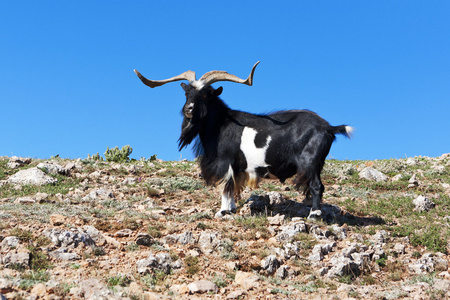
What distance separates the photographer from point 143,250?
7.44 metres

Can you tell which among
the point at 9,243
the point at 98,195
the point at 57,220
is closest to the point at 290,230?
the point at 57,220

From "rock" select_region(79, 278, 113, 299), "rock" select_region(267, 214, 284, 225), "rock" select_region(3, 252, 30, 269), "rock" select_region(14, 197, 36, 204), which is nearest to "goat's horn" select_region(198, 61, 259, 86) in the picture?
"rock" select_region(267, 214, 284, 225)

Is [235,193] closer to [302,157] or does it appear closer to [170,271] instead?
[302,157]

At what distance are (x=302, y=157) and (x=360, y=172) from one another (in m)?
5.92

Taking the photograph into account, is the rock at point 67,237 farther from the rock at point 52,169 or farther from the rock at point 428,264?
the rock at point 52,169

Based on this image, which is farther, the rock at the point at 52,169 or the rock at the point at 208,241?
the rock at the point at 52,169

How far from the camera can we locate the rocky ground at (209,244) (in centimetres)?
645

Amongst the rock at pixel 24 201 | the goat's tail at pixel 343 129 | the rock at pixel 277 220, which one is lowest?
the rock at pixel 277 220

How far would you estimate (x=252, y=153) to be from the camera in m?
9.84

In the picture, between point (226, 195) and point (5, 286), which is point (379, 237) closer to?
point (226, 195)

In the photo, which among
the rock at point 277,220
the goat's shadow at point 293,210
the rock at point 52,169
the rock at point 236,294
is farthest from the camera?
the rock at point 52,169

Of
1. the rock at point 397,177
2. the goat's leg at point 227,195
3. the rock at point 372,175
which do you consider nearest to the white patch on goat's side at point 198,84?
the goat's leg at point 227,195

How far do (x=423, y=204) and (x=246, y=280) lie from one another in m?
6.31

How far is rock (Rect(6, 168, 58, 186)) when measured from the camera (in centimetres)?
1288
